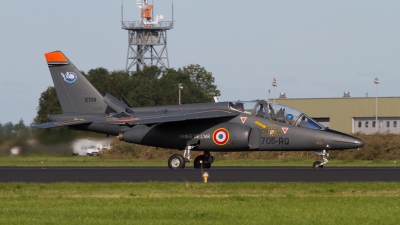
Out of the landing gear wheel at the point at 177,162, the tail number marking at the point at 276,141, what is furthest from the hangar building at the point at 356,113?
the landing gear wheel at the point at 177,162

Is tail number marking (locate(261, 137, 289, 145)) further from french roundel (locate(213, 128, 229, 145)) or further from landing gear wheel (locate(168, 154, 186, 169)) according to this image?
landing gear wheel (locate(168, 154, 186, 169))

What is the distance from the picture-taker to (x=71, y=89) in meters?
28.9

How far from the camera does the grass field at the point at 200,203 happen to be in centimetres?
1160

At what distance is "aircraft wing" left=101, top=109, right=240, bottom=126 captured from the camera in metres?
25.4

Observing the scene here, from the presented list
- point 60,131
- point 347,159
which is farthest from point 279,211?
point 347,159

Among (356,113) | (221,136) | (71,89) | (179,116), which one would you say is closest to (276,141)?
(221,136)

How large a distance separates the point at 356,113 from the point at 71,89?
143ft

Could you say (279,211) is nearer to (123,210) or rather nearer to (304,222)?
(304,222)

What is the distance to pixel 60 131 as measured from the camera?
104 ft

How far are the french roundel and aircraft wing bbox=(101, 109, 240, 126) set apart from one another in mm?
662

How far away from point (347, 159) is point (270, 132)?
43.6 ft

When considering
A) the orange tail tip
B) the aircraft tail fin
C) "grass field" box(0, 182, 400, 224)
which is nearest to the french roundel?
the aircraft tail fin

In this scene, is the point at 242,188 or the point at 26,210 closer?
the point at 26,210

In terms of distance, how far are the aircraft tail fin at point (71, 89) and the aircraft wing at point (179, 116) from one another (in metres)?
2.84
